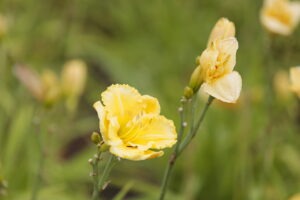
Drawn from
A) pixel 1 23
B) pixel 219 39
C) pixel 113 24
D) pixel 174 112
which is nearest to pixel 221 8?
pixel 113 24

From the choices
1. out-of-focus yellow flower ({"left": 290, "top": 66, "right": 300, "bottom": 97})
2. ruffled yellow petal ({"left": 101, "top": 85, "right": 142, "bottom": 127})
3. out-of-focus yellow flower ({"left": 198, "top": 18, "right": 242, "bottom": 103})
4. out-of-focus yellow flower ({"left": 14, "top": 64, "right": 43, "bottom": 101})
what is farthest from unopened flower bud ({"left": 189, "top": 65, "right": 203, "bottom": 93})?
out-of-focus yellow flower ({"left": 14, "top": 64, "right": 43, "bottom": 101})

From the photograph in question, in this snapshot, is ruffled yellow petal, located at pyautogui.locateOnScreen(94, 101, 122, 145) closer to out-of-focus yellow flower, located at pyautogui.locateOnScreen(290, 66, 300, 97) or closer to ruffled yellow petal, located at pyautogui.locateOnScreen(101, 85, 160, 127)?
ruffled yellow petal, located at pyautogui.locateOnScreen(101, 85, 160, 127)

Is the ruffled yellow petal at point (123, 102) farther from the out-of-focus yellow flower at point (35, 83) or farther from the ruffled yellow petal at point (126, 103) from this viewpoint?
the out-of-focus yellow flower at point (35, 83)

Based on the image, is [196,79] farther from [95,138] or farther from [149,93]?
[149,93]

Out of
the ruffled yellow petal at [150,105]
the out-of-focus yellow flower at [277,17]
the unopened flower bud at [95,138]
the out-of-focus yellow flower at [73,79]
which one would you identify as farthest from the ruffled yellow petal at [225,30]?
the out-of-focus yellow flower at [73,79]

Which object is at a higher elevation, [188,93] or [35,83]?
[188,93]

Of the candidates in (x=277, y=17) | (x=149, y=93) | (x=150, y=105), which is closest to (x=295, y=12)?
(x=277, y=17)
